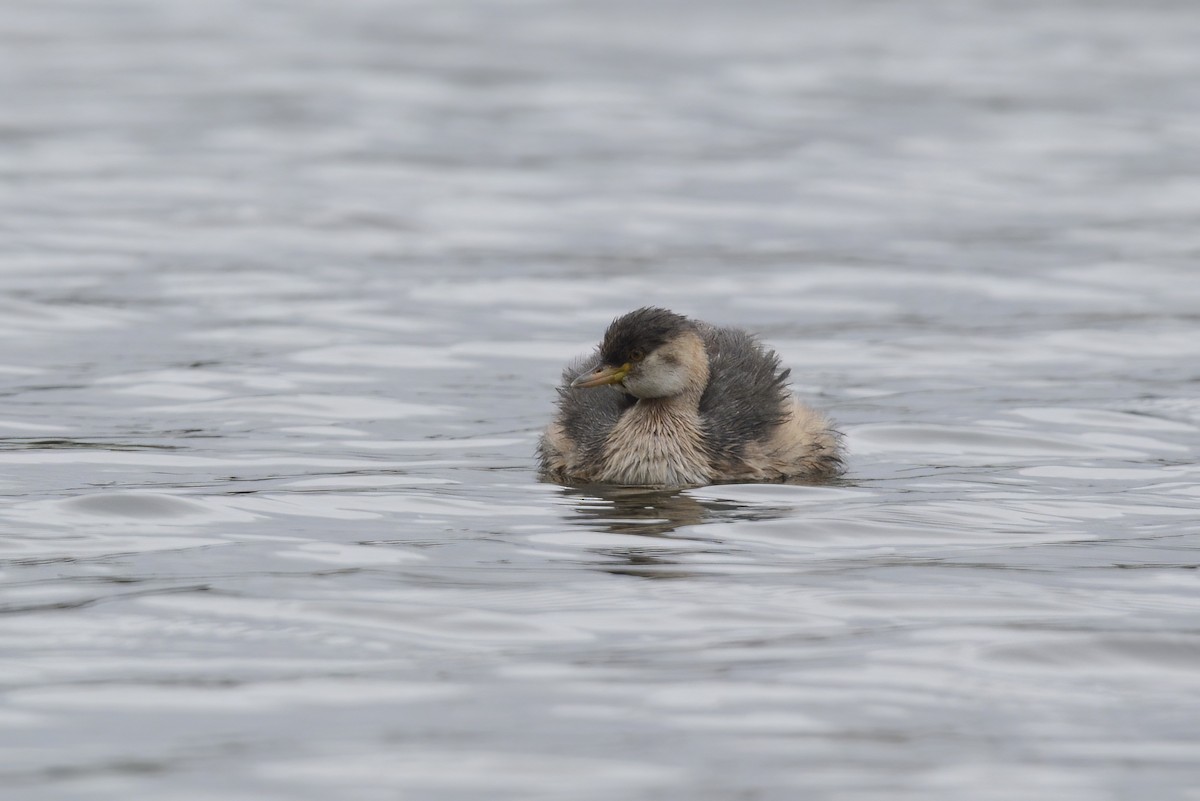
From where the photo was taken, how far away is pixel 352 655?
25.0 feet

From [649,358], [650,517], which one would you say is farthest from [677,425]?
[650,517]

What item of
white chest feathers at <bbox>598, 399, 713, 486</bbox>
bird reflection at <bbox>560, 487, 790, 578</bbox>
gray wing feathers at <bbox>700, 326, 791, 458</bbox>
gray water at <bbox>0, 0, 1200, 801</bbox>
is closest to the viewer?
gray water at <bbox>0, 0, 1200, 801</bbox>

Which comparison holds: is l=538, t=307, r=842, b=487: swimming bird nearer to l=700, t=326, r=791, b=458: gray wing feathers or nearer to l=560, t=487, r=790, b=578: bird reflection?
l=700, t=326, r=791, b=458: gray wing feathers

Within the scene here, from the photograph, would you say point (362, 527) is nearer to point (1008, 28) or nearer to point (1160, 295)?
point (1160, 295)

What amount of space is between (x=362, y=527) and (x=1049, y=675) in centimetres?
346

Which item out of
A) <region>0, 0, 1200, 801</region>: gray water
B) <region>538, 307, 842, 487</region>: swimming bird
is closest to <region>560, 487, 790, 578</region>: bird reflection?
<region>0, 0, 1200, 801</region>: gray water

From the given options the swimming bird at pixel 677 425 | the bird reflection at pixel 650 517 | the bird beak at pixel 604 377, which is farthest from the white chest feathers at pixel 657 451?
the bird beak at pixel 604 377

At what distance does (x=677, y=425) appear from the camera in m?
11.2

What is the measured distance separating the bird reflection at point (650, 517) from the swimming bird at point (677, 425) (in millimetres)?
202

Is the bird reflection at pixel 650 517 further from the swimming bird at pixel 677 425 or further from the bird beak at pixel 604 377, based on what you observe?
Answer: the bird beak at pixel 604 377

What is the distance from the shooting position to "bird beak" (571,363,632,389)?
11.2 meters

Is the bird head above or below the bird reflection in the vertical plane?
above

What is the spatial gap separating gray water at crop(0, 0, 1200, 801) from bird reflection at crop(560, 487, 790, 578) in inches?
2.1

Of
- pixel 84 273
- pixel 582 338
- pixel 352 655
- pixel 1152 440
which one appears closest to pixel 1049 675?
pixel 352 655
